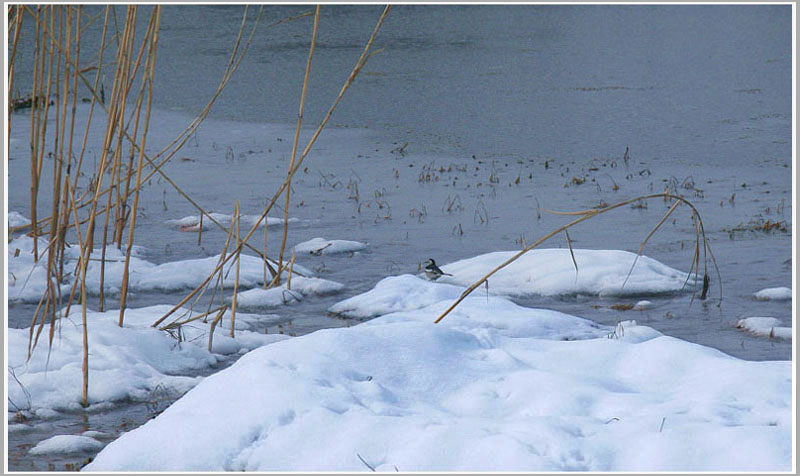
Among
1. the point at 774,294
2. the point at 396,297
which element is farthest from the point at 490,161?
the point at 396,297

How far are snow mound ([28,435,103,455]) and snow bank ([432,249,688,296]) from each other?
2987mm

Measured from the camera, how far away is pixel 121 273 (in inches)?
245

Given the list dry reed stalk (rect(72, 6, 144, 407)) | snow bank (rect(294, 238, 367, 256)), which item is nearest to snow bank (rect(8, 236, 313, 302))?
snow bank (rect(294, 238, 367, 256))

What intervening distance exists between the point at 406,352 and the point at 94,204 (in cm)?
147

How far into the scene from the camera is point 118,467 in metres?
3.04

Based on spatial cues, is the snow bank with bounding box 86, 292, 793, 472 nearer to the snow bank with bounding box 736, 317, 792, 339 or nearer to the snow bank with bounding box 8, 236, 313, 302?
the snow bank with bounding box 736, 317, 792, 339

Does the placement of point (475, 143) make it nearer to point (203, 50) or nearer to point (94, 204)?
point (94, 204)

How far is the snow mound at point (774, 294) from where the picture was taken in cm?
582

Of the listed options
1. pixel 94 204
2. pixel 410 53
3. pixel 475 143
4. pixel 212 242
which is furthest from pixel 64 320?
pixel 410 53

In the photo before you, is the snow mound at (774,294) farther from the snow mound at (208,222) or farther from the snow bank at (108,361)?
the snow mound at (208,222)

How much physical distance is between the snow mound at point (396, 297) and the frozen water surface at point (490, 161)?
103mm

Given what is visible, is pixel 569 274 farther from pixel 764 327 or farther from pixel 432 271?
pixel 764 327

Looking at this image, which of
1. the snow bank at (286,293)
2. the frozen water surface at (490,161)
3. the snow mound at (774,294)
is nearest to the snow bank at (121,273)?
the frozen water surface at (490,161)

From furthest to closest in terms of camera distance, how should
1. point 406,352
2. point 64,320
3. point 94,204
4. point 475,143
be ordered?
point 475,143 → point 64,320 → point 94,204 → point 406,352
